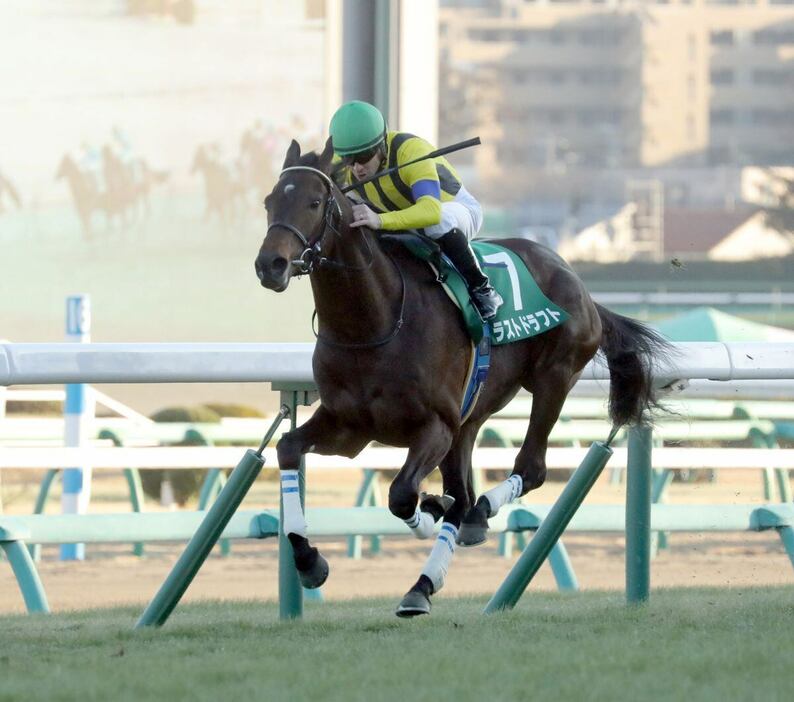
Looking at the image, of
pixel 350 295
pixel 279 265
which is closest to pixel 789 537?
→ pixel 350 295

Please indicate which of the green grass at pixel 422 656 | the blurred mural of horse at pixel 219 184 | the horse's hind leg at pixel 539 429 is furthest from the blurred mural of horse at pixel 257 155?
the green grass at pixel 422 656

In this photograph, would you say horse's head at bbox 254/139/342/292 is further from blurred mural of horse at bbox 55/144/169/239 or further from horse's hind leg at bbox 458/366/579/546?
blurred mural of horse at bbox 55/144/169/239

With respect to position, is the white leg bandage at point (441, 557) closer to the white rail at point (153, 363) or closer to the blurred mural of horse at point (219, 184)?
the white rail at point (153, 363)

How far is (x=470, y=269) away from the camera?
4.30 meters

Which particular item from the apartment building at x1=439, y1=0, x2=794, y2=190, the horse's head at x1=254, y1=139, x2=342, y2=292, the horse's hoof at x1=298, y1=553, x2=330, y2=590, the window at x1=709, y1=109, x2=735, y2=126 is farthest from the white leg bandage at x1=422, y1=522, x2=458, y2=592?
the window at x1=709, y1=109, x2=735, y2=126

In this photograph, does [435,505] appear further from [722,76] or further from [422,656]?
[722,76]

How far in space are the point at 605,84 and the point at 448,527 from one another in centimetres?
1399

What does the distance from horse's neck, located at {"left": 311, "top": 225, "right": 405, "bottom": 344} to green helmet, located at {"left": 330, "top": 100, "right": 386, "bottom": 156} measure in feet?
0.77

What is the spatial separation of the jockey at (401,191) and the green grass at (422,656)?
0.94 m

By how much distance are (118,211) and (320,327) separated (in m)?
11.0

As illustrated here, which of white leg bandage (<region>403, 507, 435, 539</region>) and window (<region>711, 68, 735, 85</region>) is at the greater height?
window (<region>711, 68, 735, 85</region>)

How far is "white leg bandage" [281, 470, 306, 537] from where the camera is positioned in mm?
3906

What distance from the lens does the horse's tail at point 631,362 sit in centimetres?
469

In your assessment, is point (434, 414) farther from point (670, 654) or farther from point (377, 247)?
point (670, 654)
